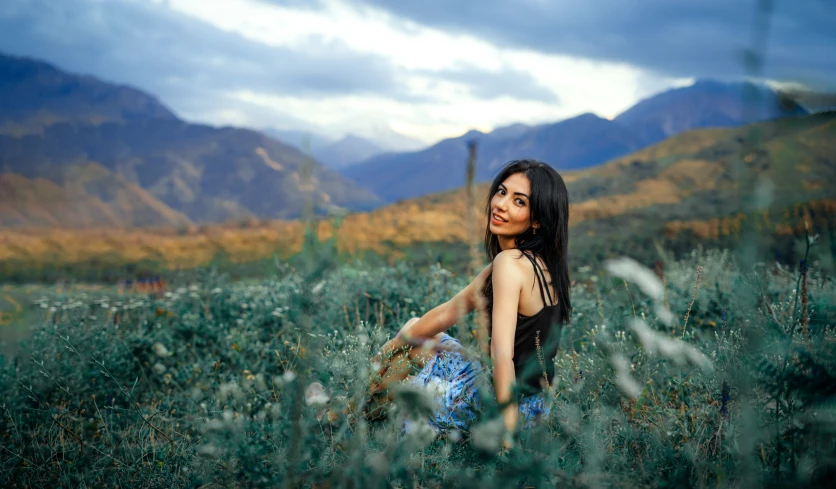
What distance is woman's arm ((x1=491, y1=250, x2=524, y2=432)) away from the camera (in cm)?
205

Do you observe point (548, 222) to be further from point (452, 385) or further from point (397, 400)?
point (397, 400)

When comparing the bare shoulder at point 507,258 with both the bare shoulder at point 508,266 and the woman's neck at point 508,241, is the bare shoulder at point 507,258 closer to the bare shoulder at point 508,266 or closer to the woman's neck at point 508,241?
the bare shoulder at point 508,266

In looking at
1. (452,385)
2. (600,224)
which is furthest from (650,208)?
(452,385)

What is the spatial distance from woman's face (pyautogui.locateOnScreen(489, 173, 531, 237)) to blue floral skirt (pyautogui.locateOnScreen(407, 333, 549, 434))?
628 mm

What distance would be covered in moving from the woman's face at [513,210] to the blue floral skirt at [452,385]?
63 centimetres

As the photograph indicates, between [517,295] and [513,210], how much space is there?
19.3 inches

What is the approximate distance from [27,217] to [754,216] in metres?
18.2

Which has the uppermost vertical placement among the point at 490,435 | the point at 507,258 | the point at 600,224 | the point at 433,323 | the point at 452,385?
the point at 507,258

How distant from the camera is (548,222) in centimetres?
260

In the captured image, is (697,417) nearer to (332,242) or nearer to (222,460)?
(222,460)

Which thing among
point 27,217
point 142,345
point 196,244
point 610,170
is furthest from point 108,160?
point 142,345

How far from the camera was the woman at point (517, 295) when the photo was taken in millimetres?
2391

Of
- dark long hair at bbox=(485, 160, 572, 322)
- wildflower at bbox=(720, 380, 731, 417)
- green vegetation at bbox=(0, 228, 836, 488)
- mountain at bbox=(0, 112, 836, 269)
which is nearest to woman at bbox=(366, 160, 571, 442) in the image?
dark long hair at bbox=(485, 160, 572, 322)

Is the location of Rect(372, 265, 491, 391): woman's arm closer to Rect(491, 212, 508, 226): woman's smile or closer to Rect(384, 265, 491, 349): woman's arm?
Rect(384, 265, 491, 349): woman's arm
